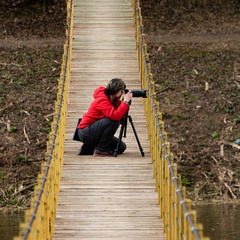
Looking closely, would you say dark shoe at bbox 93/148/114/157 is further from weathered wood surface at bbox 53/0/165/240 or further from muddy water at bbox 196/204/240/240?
muddy water at bbox 196/204/240/240

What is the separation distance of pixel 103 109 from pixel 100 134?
0.34 meters

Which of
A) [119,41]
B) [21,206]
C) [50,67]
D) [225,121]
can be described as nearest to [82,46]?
[119,41]

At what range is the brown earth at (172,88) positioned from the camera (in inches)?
814

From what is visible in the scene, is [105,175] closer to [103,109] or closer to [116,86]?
[103,109]

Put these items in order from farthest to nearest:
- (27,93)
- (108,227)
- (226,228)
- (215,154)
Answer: (27,93) < (215,154) < (226,228) < (108,227)

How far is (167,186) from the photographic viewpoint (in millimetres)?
11531

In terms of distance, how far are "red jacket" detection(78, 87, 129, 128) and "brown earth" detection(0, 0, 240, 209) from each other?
5.64 metres

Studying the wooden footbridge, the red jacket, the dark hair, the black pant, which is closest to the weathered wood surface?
the wooden footbridge

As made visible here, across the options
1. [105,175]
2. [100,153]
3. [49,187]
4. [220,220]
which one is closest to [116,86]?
[100,153]

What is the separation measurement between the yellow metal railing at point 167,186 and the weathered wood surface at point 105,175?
0.58 ft

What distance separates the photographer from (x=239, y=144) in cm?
2170

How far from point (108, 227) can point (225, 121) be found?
38.0 feet

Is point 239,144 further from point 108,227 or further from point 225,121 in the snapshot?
point 108,227

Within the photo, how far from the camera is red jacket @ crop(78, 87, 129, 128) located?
13.9m
